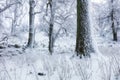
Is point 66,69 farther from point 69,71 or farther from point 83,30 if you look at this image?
point 83,30

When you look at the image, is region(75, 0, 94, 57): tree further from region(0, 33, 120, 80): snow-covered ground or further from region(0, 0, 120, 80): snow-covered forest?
region(0, 33, 120, 80): snow-covered ground

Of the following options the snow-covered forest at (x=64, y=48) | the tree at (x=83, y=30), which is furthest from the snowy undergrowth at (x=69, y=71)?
the tree at (x=83, y=30)

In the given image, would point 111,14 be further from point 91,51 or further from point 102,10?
point 91,51

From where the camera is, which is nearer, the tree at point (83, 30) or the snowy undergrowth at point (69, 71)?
the snowy undergrowth at point (69, 71)

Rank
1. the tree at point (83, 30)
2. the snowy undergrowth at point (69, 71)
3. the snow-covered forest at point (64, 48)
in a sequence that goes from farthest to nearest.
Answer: the tree at point (83, 30) → the snow-covered forest at point (64, 48) → the snowy undergrowth at point (69, 71)

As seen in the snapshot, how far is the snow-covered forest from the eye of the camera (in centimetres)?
356

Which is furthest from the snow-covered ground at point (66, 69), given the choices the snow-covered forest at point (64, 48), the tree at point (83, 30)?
the tree at point (83, 30)

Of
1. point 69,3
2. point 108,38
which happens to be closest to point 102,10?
point 108,38

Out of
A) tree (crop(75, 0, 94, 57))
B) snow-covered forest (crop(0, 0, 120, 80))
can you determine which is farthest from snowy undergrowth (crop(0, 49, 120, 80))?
tree (crop(75, 0, 94, 57))

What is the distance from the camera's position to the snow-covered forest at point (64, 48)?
356 cm

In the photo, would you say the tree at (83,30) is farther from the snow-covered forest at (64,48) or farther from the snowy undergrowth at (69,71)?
the snowy undergrowth at (69,71)

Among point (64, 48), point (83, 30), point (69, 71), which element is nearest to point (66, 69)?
point (69, 71)

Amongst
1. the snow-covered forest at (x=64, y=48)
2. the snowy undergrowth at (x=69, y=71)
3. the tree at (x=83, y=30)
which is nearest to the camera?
the snowy undergrowth at (x=69, y=71)

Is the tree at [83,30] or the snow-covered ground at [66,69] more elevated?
the tree at [83,30]
